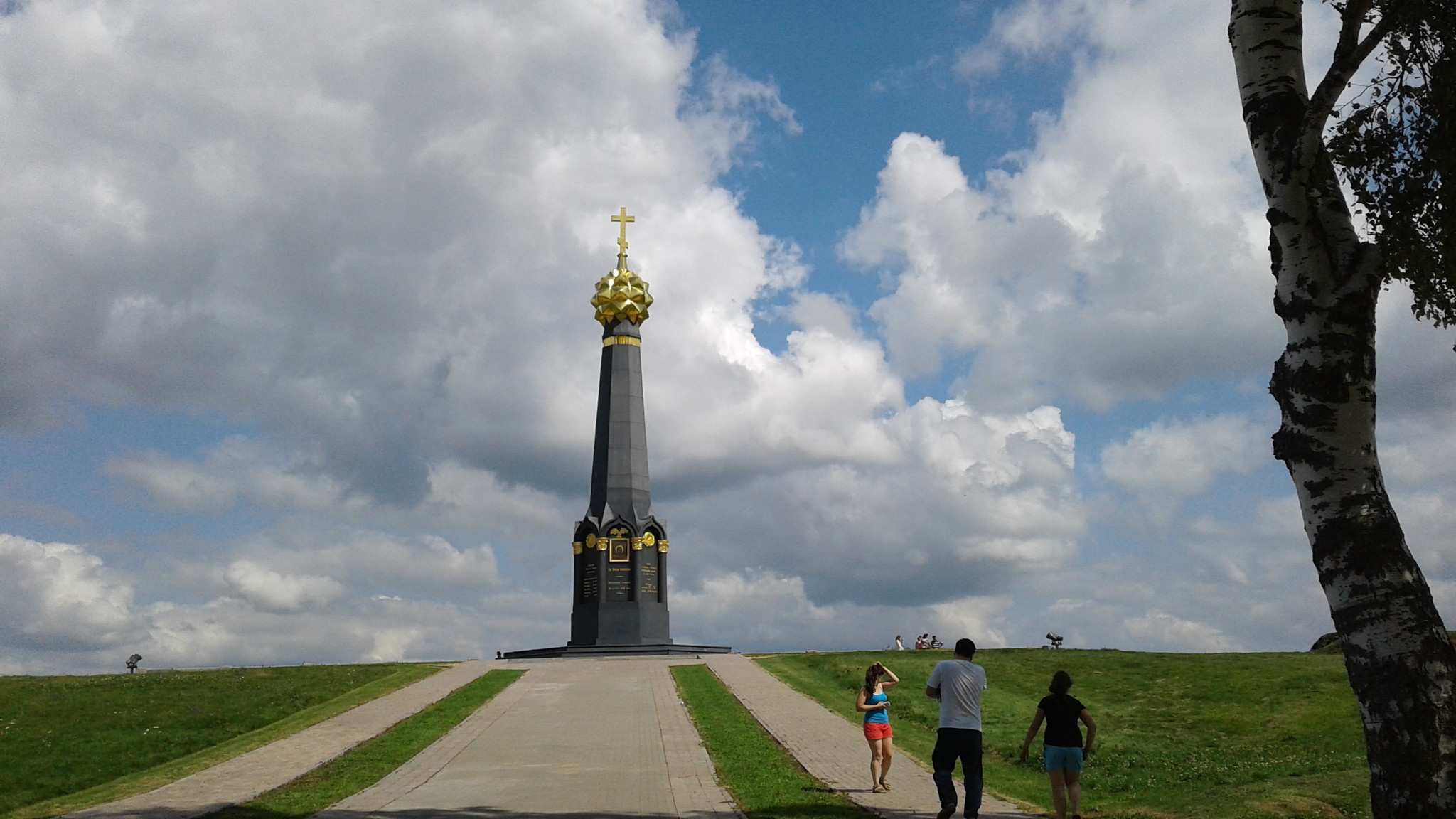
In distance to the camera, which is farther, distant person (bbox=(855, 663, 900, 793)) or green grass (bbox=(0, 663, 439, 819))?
green grass (bbox=(0, 663, 439, 819))

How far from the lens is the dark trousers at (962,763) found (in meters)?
10.0

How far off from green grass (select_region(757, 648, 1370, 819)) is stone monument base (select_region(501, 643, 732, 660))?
5.92 meters

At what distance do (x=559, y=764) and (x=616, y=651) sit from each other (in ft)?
67.0

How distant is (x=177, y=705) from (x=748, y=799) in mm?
15432

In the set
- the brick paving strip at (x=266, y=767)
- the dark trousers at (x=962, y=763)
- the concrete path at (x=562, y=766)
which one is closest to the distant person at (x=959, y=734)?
the dark trousers at (x=962, y=763)

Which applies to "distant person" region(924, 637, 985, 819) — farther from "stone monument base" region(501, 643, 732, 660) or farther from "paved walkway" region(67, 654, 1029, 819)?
"stone monument base" region(501, 643, 732, 660)

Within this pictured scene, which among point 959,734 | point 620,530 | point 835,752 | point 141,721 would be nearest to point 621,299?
point 620,530

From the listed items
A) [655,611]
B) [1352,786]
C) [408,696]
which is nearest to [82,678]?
[408,696]

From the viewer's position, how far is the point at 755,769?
14375mm

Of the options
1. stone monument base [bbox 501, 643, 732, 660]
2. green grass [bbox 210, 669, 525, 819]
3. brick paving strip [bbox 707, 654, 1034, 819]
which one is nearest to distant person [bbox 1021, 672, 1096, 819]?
brick paving strip [bbox 707, 654, 1034, 819]

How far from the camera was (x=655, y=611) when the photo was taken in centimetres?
3741

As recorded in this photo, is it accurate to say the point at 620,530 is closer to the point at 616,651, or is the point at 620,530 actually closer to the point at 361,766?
the point at 616,651

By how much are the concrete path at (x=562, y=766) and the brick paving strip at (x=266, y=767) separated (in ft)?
4.35

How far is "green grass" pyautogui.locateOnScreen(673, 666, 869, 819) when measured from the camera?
11.8 metres
